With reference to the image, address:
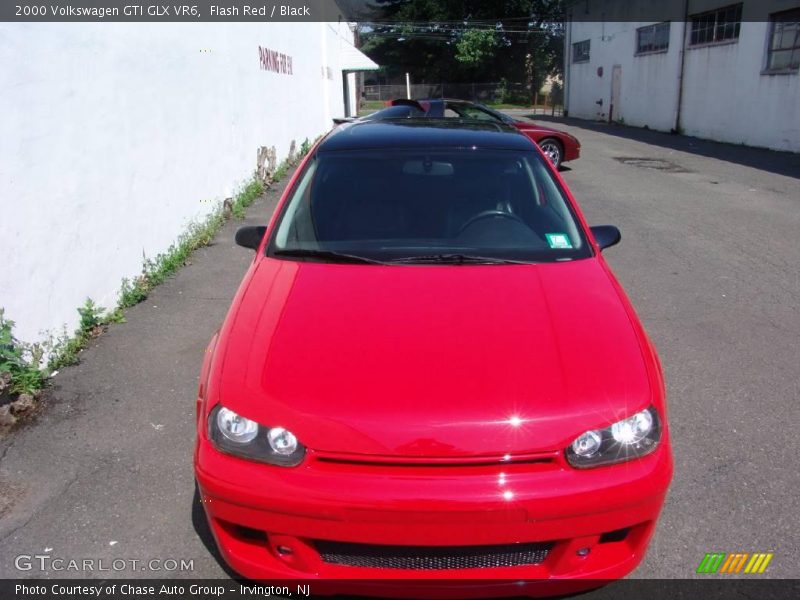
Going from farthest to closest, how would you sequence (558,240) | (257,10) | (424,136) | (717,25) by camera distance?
1. (717,25)
2. (257,10)
3. (424,136)
4. (558,240)

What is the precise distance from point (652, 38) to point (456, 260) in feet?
81.3

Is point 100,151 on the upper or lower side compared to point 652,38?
lower

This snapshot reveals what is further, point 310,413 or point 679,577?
point 679,577

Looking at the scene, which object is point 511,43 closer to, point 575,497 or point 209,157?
point 209,157

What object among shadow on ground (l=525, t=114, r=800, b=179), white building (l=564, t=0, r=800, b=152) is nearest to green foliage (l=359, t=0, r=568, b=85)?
white building (l=564, t=0, r=800, b=152)

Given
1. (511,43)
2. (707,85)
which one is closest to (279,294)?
(707,85)

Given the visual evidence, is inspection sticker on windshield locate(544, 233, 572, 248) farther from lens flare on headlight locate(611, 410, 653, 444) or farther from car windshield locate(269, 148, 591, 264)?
lens flare on headlight locate(611, 410, 653, 444)

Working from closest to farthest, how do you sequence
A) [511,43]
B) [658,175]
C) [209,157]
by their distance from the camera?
1. [209,157]
2. [658,175]
3. [511,43]

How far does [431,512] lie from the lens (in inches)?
80.7

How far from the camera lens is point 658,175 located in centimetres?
1316

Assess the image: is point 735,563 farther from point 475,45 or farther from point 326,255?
point 475,45

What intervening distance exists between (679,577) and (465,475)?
1169 millimetres

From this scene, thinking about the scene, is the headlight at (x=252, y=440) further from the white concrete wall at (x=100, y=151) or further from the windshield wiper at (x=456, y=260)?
the white concrete wall at (x=100, y=151)

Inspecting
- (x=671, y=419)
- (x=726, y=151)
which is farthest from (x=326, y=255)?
(x=726, y=151)
